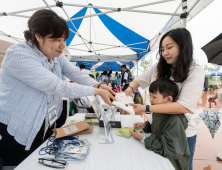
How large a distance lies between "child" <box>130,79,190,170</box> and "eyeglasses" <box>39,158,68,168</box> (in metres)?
0.54

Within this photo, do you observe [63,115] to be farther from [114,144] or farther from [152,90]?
[152,90]

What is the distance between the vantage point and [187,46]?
919mm

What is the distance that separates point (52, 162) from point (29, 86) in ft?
1.69

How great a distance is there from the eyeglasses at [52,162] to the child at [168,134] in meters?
0.54

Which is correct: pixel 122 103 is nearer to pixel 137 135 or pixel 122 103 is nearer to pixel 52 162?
pixel 137 135

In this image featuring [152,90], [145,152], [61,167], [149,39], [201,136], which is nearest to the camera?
[61,167]

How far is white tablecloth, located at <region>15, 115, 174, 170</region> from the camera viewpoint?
70 cm

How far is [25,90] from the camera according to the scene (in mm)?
847

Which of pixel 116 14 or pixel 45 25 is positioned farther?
pixel 116 14

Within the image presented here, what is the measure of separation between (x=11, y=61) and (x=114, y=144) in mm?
894

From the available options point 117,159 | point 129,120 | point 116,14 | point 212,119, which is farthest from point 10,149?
point 116,14

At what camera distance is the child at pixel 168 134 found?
78cm

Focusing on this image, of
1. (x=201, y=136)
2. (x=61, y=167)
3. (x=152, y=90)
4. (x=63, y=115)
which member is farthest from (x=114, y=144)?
(x=201, y=136)

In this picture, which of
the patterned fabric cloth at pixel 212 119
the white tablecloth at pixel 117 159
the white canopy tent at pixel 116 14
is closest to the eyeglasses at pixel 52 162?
the white tablecloth at pixel 117 159
